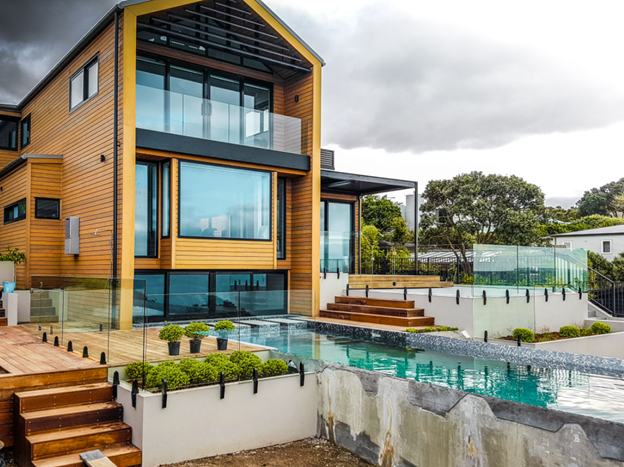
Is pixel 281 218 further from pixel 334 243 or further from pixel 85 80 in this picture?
pixel 85 80

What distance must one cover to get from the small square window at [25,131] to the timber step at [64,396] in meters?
14.0

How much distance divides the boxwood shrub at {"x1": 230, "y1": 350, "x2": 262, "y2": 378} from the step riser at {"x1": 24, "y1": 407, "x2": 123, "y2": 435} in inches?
64.5

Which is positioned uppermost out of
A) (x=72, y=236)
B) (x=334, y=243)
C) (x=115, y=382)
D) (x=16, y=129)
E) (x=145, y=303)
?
(x=16, y=129)

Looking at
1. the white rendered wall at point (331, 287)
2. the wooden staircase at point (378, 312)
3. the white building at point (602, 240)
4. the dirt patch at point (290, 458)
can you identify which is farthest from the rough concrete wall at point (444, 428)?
the white building at point (602, 240)

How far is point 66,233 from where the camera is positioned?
1378cm

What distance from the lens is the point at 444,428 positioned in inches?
238

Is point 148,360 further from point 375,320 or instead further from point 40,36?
point 40,36

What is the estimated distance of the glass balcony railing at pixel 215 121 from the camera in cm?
1262

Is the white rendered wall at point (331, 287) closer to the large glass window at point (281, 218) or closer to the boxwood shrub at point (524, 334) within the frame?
the large glass window at point (281, 218)

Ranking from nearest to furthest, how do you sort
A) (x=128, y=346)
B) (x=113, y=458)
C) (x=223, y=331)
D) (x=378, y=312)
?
(x=113, y=458) < (x=128, y=346) < (x=223, y=331) < (x=378, y=312)

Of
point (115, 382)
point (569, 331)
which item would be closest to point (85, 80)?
point (115, 382)

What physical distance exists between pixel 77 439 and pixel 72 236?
8.30m

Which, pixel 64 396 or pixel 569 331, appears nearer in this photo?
pixel 64 396

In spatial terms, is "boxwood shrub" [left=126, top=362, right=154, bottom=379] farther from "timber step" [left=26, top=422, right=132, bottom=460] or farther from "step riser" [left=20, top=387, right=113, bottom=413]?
"timber step" [left=26, top=422, right=132, bottom=460]
